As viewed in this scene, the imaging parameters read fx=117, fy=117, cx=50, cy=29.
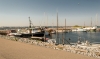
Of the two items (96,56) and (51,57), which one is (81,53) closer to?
(96,56)

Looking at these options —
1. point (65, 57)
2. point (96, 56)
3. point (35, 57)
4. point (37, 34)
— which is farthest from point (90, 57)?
point (37, 34)

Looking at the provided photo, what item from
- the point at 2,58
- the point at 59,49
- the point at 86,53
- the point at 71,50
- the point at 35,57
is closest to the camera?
the point at 2,58

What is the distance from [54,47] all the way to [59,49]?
2.73ft

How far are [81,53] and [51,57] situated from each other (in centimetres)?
353

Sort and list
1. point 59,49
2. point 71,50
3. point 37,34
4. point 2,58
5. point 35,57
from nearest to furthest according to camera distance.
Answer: point 2,58
point 35,57
point 71,50
point 59,49
point 37,34

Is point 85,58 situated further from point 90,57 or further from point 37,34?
point 37,34

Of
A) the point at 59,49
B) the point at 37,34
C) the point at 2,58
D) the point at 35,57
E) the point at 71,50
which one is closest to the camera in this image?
the point at 2,58

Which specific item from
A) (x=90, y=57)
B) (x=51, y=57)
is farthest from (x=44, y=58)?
(x=90, y=57)

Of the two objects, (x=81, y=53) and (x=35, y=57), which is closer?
(x=35, y=57)

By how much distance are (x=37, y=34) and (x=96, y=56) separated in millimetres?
44591

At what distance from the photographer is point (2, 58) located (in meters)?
10.0

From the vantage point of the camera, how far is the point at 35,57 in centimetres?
1074

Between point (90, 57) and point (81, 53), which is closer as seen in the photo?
point (90, 57)

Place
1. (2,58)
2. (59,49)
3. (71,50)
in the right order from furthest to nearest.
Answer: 1. (59,49)
2. (71,50)
3. (2,58)
